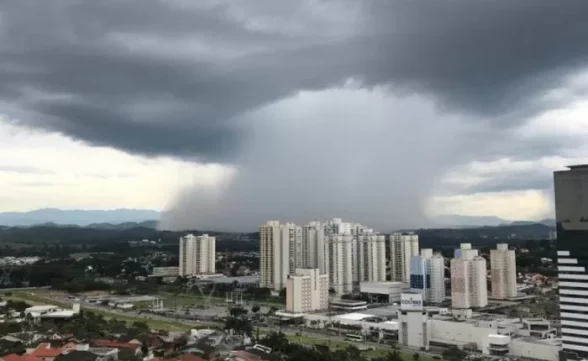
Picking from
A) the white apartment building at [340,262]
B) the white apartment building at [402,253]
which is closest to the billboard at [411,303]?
the white apartment building at [340,262]

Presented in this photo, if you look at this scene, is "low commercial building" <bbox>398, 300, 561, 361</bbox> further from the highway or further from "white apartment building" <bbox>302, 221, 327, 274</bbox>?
"white apartment building" <bbox>302, 221, 327, 274</bbox>

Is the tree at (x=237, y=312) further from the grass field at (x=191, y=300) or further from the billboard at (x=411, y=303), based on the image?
the billboard at (x=411, y=303)

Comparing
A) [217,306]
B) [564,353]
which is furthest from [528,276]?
[564,353]

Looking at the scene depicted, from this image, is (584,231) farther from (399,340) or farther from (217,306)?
(217,306)

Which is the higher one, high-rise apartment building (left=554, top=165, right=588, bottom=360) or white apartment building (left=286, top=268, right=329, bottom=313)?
high-rise apartment building (left=554, top=165, right=588, bottom=360)

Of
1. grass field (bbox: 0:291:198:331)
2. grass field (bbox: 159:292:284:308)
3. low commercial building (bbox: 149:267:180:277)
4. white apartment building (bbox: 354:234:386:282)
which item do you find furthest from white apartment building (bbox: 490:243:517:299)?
low commercial building (bbox: 149:267:180:277)

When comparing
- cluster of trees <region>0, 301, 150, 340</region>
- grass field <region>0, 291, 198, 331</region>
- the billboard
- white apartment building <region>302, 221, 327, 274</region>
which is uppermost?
white apartment building <region>302, 221, 327, 274</region>

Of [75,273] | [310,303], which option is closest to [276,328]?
[310,303]
